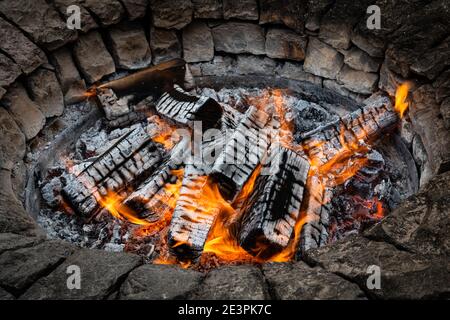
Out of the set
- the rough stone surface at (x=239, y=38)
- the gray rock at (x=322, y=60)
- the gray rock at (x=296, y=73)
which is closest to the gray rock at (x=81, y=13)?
the rough stone surface at (x=239, y=38)

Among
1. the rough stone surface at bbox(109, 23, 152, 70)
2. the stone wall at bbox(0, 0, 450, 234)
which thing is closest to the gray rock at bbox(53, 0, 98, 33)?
the stone wall at bbox(0, 0, 450, 234)

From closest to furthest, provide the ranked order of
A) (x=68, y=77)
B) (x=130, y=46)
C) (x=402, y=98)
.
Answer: (x=402, y=98), (x=68, y=77), (x=130, y=46)

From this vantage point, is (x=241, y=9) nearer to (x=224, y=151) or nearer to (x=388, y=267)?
(x=224, y=151)

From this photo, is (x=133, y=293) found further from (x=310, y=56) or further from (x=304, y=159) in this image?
(x=310, y=56)

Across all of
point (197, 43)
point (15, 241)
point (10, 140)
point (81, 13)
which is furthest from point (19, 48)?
point (15, 241)

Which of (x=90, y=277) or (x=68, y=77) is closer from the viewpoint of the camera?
(x=90, y=277)

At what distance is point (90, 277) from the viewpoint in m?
1.78

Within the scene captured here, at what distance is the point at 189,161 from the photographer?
9.60 feet

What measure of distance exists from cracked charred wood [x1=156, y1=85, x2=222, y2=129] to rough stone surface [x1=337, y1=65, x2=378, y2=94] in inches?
50.8

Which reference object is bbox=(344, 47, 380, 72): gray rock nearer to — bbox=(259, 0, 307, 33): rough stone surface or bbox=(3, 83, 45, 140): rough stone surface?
bbox=(259, 0, 307, 33): rough stone surface

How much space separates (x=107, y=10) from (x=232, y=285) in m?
2.70

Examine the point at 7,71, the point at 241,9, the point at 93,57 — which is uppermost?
the point at 241,9
